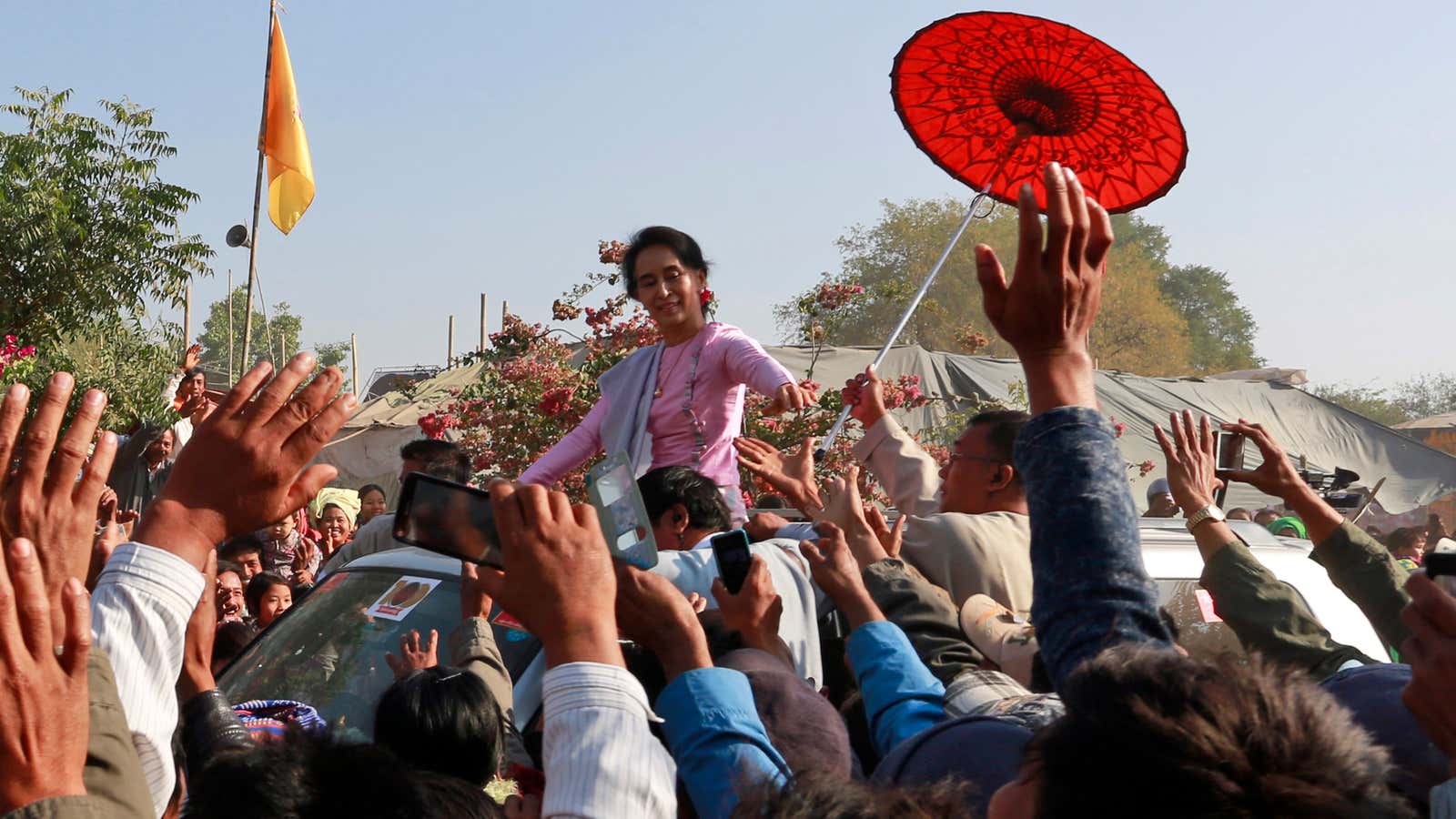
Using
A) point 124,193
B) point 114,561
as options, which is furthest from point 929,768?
point 124,193

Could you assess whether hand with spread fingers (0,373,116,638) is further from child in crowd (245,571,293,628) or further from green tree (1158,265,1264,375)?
green tree (1158,265,1264,375)

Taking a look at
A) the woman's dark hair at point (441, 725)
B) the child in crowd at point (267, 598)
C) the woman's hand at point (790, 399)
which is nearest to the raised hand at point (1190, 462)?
the woman's hand at point (790, 399)

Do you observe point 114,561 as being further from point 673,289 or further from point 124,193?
point 124,193

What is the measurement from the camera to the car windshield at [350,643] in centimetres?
375

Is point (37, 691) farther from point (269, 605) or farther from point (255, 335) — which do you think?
point (255, 335)

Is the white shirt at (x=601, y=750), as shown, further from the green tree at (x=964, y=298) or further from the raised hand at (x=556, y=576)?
the green tree at (x=964, y=298)

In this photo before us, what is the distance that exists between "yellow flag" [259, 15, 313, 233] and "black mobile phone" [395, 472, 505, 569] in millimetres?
→ 13186

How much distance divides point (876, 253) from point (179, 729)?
50901 mm

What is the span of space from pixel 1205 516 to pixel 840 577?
0.96m

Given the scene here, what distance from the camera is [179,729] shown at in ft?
8.37

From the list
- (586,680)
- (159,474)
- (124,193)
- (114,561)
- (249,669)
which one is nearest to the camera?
(586,680)

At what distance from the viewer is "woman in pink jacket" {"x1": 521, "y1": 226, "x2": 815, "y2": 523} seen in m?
4.64

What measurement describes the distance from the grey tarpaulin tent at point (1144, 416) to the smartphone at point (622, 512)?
14.0 meters

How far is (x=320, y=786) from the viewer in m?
1.57
